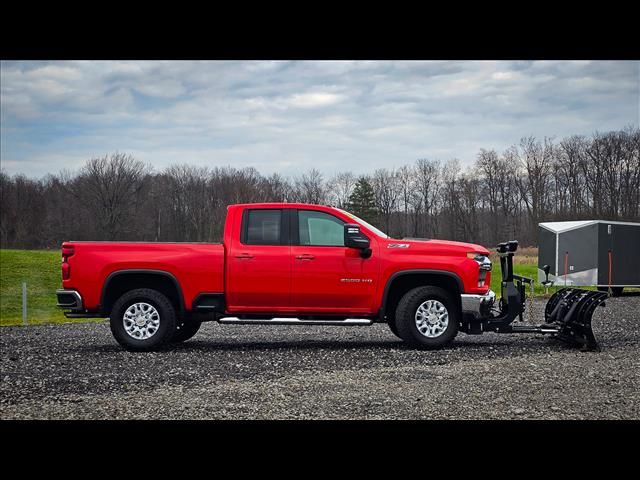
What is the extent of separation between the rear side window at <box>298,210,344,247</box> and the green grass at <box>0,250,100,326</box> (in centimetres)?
1813

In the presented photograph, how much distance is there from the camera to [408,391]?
22.2ft

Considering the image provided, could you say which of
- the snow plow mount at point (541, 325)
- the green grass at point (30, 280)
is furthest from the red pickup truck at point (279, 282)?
the green grass at point (30, 280)

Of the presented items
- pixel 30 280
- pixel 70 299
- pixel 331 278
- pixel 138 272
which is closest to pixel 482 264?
pixel 331 278

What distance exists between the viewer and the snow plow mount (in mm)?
9578

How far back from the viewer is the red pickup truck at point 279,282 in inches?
368

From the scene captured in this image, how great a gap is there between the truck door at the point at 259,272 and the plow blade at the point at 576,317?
3.77 meters

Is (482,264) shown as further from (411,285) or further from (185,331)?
(185,331)

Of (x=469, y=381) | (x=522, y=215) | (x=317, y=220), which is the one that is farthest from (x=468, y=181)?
(x=469, y=381)

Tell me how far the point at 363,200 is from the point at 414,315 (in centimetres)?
1631

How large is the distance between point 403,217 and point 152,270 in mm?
16805

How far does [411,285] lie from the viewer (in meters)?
9.62

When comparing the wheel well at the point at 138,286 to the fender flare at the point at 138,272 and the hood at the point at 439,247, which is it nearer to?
the fender flare at the point at 138,272

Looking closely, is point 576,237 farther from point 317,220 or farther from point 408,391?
point 408,391
